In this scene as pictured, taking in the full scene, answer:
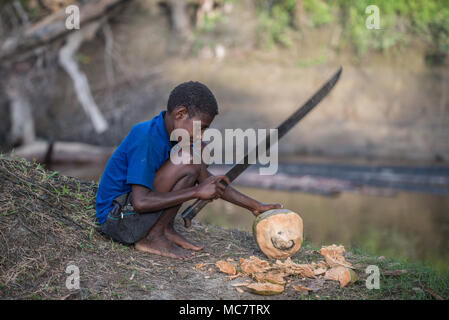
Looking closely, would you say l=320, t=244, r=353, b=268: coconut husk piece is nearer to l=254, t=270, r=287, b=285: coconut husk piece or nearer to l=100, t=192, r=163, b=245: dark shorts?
l=254, t=270, r=287, b=285: coconut husk piece

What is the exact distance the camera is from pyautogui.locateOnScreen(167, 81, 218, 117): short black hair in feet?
8.87

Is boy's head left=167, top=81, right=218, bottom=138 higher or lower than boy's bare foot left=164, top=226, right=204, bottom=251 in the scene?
higher

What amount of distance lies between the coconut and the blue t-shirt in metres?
0.79

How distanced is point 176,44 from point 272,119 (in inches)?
159

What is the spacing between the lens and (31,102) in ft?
32.6

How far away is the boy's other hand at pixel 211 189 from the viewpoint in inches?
104

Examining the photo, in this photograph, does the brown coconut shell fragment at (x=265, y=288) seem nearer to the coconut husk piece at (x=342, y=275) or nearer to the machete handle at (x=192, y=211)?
the coconut husk piece at (x=342, y=275)

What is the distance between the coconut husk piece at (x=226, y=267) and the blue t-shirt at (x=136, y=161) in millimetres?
666

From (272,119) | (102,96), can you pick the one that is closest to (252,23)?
(272,119)

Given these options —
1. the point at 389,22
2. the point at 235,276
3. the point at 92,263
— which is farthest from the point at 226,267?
the point at 389,22

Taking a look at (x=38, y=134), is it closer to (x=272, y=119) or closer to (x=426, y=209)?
(x=272, y=119)

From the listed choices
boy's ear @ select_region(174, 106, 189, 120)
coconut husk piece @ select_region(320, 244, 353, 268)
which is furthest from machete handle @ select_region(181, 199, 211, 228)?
coconut husk piece @ select_region(320, 244, 353, 268)

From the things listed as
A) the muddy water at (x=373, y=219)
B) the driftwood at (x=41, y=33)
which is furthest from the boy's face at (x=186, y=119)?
the driftwood at (x=41, y=33)

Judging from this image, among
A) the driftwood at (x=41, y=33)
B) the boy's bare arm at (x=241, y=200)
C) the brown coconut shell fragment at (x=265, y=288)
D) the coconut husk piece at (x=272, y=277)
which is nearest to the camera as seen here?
the brown coconut shell fragment at (x=265, y=288)
